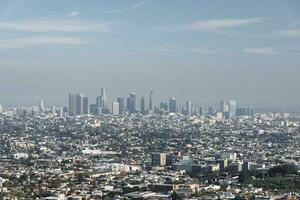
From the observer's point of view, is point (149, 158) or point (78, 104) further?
point (78, 104)

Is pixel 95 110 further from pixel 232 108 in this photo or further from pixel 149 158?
pixel 149 158

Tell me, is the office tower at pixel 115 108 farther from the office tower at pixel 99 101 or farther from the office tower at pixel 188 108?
the office tower at pixel 188 108

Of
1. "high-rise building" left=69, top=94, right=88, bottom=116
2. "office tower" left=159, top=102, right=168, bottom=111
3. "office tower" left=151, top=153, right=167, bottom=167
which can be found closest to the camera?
"office tower" left=151, top=153, right=167, bottom=167

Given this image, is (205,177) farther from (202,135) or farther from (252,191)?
(202,135)

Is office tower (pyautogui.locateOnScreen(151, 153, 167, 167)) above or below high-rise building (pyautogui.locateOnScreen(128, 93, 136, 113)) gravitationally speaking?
below

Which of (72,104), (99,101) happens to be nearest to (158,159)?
(72,104)

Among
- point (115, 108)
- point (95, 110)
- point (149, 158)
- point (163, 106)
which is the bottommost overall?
point (149, 158)

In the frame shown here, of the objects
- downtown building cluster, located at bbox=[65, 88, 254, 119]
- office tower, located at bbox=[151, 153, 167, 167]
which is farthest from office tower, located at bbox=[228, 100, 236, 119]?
office tower, located at bbox=[151, 153, 167, 167]

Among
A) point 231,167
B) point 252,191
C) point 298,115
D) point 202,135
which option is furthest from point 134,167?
point 298,115

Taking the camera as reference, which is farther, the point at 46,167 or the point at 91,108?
the point at 91,108

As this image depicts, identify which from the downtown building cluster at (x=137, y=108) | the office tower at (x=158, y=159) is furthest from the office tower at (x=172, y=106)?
the office tower at (x=158, y=159)

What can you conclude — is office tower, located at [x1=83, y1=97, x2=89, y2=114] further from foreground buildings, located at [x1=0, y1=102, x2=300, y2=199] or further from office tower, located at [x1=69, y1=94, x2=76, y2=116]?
foreground buildings, located at [x1=0, y1=102, x2=300, y2=199]
